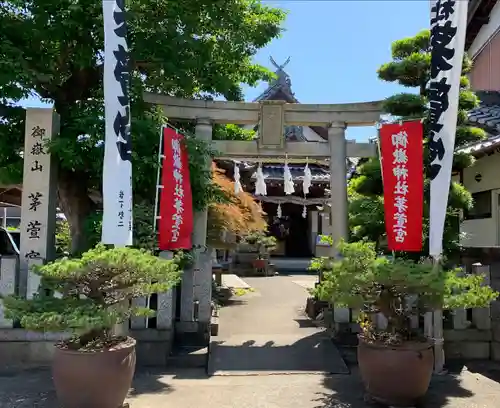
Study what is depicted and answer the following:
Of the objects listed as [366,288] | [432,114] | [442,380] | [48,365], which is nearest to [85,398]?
[48,365]

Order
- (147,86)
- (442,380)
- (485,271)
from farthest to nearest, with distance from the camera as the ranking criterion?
1. (147,86)
2. (485,271)
3. (442,380)

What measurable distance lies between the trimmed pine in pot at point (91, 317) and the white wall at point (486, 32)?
12.4 meters

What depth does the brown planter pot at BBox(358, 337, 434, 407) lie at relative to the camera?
5.53m

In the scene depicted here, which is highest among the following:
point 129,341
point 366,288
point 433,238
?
point 433,238

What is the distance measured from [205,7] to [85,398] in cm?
636

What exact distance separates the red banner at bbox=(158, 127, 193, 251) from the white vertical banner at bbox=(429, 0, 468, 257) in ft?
12.5

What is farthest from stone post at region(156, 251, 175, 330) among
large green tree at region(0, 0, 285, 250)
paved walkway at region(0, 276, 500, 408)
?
large green tree at region(0, 0, 285, 250)

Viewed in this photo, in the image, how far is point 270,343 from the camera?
8.80 m

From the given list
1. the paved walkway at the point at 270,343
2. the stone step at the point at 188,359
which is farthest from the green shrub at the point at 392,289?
the stone step at the point at 188,359

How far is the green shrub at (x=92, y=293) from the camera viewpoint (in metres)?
4.94

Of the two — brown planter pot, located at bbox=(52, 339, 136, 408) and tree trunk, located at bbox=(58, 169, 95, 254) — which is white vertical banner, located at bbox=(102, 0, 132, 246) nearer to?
brown planter pot, located at bbox=(52, 339, 136, 408)

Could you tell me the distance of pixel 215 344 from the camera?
857 centimetres

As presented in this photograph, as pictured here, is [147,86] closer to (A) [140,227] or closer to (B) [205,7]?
(B) [205,7]

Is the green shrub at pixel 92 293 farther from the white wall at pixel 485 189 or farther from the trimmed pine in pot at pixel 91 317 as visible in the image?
the white wall at pixel 485 189
